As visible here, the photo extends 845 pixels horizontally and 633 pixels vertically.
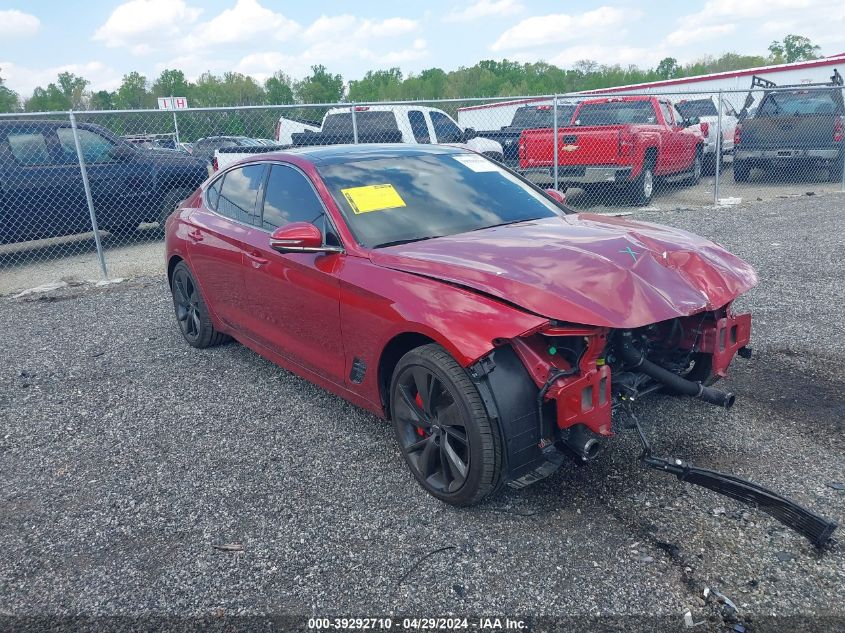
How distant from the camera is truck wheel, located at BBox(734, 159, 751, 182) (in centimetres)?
1433

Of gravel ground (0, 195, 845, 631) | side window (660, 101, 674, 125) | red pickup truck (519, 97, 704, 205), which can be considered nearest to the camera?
gravel ground (0, 195, 845, 631)

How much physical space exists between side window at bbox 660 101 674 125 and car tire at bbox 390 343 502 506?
10837 mm

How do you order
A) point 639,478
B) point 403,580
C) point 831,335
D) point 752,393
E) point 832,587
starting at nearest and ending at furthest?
1. point 832,587
2. point 403,580
3. point 639,478
4. point 752,393
5. point 831,335

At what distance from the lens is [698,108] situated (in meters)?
18.9

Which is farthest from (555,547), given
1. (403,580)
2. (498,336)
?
(498,336)

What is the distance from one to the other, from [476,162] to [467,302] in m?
1.90

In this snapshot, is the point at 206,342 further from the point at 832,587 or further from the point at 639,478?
the point at 832,587

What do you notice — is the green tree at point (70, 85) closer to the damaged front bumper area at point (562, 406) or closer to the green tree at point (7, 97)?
the green tree at point (7, 97)

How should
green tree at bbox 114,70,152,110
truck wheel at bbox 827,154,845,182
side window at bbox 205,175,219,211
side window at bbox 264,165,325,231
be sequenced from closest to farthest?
side window at bbox 264,165,325,231
side window at bbox 205,175,219,211
truck wheel at bbox 827,154,845,182
green tree at bbox 114,70,152,110

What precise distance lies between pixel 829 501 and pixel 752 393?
49.0 inches

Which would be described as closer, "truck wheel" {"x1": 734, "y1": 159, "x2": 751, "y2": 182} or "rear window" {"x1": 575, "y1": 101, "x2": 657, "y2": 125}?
"rear window" {"x1": 575, "y1": 101, "x2": 657, "y2": 125}

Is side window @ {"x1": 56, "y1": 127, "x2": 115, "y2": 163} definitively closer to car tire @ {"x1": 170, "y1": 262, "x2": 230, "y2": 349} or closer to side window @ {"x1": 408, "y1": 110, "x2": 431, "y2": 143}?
car tire @ {"x1": 170, "y1": 262, "x2": 230, "y2": 349}

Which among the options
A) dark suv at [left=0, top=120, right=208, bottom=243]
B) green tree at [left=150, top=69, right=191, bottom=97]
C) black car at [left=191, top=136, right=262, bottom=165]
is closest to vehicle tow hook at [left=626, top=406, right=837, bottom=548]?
dark suv at [left=0, top=120, right=208, bottom=243]

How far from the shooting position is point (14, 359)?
19.1 feet
